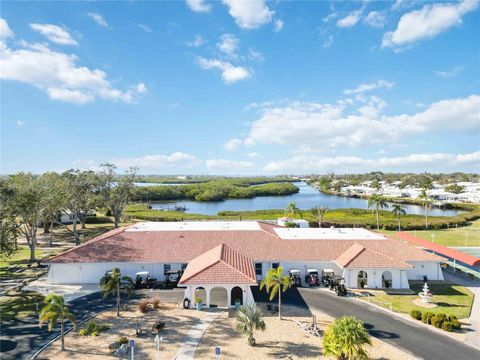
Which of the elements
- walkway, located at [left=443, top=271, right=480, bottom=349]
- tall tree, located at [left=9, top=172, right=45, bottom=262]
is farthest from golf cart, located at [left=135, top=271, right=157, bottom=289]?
walkway, located at [left=443, top=271, right=480, bottom=349]

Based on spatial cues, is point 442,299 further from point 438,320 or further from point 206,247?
point 206,247

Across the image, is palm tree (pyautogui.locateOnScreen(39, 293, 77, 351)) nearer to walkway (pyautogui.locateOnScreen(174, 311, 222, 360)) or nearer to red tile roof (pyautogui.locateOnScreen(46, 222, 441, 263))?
walkway (pyautogui.locateOnScreen(174, 311, 222, 360))

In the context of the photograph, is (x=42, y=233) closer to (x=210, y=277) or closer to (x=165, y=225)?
(x=165, y=225)

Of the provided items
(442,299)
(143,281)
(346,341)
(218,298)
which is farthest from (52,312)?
(442,299)

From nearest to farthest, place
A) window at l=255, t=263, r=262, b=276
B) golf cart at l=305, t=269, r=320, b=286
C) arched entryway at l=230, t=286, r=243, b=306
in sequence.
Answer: arched entryway at l=230, t=286, r=243, b=306
golf cart at l=305, t=269, r=320, b=286
window at l=255, t=263, r=262, b=276

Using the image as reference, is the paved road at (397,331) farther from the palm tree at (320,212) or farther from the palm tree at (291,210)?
the palm tree at (291,210)

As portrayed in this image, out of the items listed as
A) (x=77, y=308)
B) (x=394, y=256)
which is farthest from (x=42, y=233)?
(x=394, y=256)
